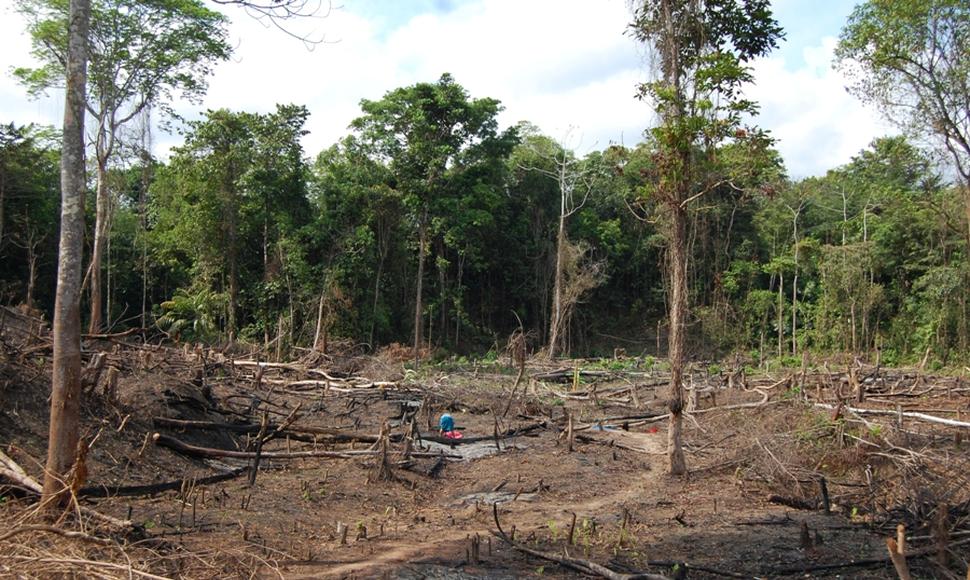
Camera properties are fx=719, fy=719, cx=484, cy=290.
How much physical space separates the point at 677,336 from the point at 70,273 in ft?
26.1

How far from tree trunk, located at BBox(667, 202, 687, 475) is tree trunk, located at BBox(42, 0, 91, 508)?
766 centimetres

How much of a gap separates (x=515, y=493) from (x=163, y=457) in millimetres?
4862

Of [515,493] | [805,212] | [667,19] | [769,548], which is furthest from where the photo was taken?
[805,212]

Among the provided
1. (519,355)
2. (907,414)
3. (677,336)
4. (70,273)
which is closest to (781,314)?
(519,355)

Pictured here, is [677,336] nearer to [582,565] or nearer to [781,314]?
[582,565]

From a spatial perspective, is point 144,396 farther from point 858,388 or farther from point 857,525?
point 858,388

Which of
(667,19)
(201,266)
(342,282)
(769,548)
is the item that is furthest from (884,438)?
(201,266)

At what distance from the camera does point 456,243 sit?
3080 centimetres

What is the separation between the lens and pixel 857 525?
300 inches

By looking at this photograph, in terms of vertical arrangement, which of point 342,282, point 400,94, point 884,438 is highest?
point 400,94

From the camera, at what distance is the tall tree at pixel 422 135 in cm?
2802

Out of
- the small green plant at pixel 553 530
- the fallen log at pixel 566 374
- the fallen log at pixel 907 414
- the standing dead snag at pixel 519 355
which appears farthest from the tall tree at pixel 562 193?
the small green plant at pixel 553 530

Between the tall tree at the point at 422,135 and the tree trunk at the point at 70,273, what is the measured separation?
67.9 feet

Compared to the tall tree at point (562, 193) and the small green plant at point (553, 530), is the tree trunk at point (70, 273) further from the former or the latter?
the tall tree at point (562, 193)
